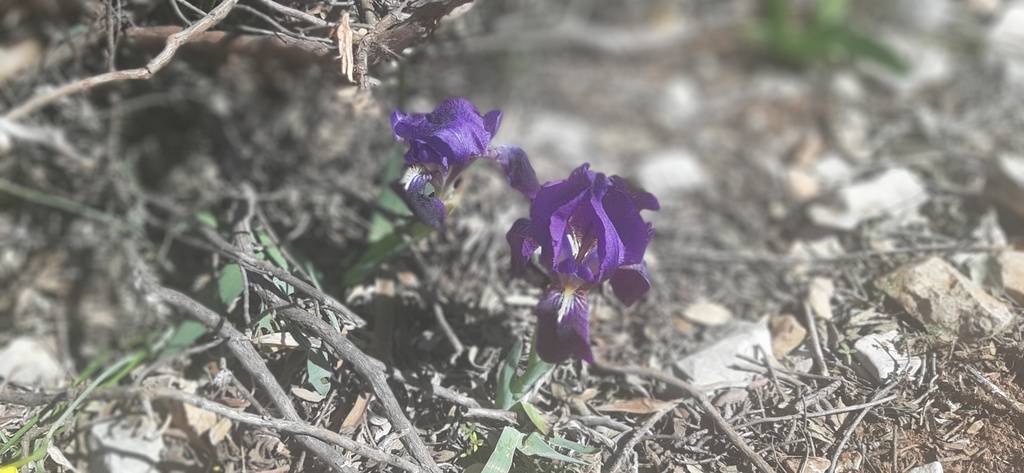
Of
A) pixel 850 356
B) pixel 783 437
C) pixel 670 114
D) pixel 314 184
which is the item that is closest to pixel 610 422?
pixel 783 437

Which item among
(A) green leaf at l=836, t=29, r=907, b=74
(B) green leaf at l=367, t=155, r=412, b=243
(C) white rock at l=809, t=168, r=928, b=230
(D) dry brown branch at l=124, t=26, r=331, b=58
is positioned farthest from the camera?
(A) green leaf at l=836, t=29, r=907, b=74

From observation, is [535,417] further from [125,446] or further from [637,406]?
[125,446]

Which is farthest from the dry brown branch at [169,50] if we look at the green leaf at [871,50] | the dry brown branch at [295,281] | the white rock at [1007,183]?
the green leaf at [871,50]

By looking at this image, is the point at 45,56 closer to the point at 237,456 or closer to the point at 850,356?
the point at 237,456

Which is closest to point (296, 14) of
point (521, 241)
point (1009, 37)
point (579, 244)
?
point (521, 241)

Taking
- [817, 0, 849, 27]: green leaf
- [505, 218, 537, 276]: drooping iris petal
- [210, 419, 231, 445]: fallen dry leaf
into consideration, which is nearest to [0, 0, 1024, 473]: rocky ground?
[210, 419, 231, 445]: fallen dry leaf

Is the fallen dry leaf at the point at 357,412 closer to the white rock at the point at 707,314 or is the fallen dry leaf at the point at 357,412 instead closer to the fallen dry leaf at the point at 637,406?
the fallen dry leaf at the point at 637,406

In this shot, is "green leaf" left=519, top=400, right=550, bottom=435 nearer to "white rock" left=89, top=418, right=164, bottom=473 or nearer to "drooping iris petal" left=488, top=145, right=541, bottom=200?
"drooping iris petal" left=488, top=145, right=541, bottom=200
